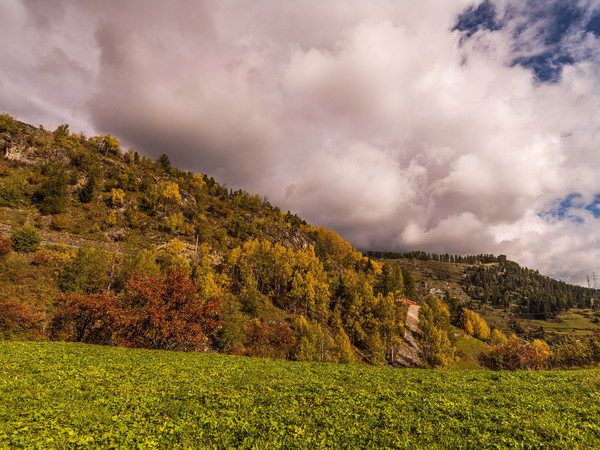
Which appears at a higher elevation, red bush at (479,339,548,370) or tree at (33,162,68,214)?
tree at (33,162,68,214)

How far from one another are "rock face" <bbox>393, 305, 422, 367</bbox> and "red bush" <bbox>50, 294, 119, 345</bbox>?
247 ft

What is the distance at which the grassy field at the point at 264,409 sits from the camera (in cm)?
836

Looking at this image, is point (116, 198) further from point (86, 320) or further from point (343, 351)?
point (343, 351)

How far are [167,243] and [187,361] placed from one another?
7429 centimetres

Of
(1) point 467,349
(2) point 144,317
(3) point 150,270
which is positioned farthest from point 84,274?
(1) point 467,349

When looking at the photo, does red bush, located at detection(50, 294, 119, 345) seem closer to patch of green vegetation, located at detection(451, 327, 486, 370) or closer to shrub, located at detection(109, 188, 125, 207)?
shrub, located at detection(109, 188, 125, 207)

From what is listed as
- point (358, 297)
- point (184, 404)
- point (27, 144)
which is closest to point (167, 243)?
point (27, 144)

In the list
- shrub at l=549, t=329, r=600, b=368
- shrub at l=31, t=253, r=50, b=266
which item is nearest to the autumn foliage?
shrub at l=31, t=253, r=50, b=266

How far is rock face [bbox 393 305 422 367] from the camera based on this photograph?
255 feet

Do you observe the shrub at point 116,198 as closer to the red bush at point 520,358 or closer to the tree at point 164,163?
the tree at point 164,163

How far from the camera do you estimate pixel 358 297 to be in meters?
81.8

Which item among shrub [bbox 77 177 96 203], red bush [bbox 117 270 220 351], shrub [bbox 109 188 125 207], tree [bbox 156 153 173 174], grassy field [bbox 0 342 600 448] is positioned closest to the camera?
grassy field [bbox 0 342 600 448]

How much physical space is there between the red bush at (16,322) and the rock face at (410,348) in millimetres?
80814

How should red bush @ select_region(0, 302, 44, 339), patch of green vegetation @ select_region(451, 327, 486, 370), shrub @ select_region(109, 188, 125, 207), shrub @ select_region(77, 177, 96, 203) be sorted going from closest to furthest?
red bush @ select_region(0, 302, 44, 339) → shrub @ select_region(77, 177, 96, 203) → patch of green vegetation @ select_region(451, 327, 486, 370) → shrub @ select_region(109, 188, 125, 207)
